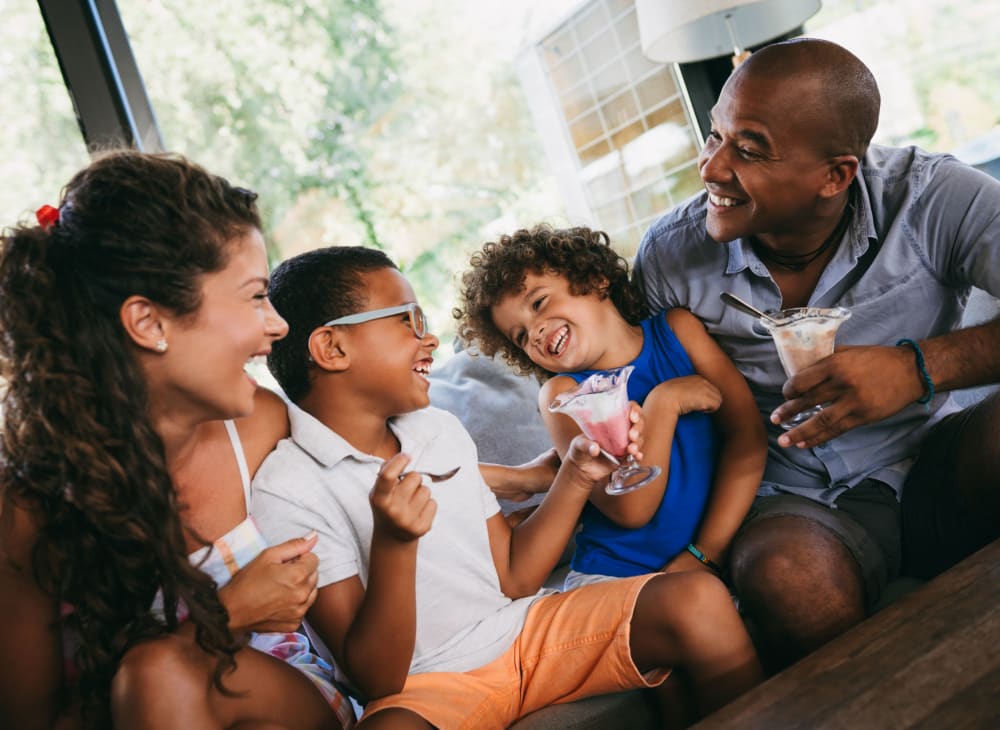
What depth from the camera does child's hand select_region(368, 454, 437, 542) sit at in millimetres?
1459

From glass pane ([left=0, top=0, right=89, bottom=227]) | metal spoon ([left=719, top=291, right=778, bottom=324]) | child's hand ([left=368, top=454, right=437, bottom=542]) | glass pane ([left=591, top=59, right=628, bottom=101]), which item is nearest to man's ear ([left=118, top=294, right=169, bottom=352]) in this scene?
child's hand ([left=368, top=454, right=437, bottom=542])

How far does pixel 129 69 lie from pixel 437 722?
3.13 metres

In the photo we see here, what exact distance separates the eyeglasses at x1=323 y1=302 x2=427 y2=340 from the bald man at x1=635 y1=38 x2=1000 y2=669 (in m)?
0.83

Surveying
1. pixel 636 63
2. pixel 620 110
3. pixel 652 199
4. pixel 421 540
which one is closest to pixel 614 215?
pixel 652 199

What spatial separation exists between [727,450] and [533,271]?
0.72m

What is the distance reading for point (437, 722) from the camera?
5.27 ft

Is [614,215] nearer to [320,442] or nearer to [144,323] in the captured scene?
[320,442]

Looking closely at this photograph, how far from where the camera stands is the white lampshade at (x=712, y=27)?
3.33 meters

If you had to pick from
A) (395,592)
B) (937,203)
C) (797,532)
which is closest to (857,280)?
(937,203)

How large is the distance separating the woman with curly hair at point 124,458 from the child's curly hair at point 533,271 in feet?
2.86

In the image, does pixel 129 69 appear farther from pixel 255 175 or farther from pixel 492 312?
pixel 492 312

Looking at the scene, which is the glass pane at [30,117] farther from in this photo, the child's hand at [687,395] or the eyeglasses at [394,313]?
the child's hand at [687,395]

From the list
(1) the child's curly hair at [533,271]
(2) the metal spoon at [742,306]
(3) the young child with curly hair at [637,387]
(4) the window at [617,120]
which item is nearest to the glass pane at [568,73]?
(4) the window at [617,120]

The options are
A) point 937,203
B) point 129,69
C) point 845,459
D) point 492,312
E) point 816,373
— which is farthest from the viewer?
point 129,69
